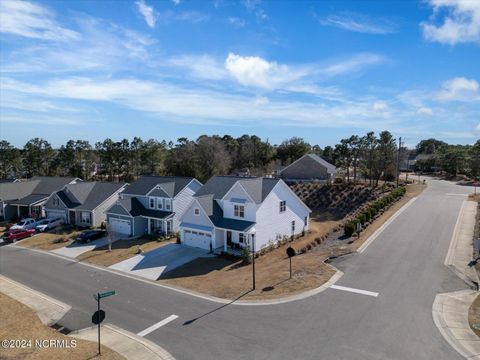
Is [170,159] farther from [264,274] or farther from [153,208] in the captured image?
[264,274]

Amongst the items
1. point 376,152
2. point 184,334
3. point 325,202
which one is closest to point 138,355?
point 184,334

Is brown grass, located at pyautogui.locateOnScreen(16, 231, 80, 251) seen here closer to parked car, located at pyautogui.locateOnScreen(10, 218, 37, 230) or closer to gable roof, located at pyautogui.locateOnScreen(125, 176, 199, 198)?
parked car, located at pyautogui.locateOnScreen(10, 218, 37, 230)

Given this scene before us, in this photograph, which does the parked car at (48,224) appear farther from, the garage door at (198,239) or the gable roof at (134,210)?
the garage door at (198,239)

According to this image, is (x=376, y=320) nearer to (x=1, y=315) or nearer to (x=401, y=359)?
(x=401, y=359)

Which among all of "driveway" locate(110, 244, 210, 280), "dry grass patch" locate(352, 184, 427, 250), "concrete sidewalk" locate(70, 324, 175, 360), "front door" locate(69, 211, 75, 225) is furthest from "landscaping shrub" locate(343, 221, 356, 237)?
"front door" locate(69, 211, 75, 225)

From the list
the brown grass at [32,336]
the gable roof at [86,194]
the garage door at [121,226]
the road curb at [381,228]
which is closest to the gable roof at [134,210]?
the garage door at [121,226]

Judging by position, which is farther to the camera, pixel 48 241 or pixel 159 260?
pixel 48 241

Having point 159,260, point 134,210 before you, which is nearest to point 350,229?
point 159,260
